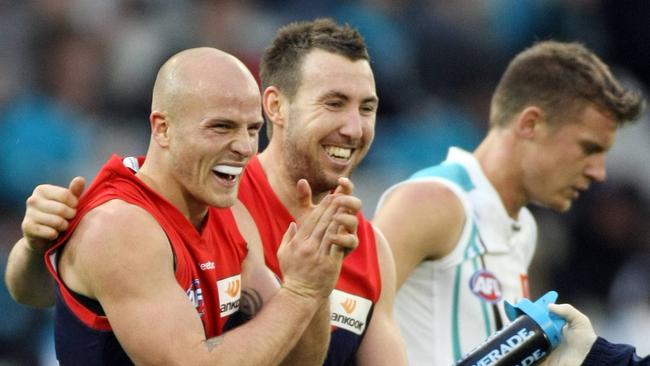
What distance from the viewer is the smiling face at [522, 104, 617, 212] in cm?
579

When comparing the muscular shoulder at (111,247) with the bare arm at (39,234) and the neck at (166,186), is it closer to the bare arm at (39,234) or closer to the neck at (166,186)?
the bare arm at (39,234)

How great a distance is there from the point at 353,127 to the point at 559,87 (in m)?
1.72

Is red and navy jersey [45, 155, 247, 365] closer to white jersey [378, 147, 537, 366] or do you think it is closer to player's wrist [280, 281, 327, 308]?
player's wrist [280, 281, 327, 308]

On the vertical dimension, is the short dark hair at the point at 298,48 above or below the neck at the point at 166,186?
above

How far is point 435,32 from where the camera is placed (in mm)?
9070

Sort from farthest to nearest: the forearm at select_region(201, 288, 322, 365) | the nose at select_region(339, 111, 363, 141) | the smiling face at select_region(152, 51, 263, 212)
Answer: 1. the nose at select_region(339, 111, 363, 141)
2. the smiling face at select_region(152, 51, 263, 212)
3. the forearm at select_region(201, 288, 322, 365)

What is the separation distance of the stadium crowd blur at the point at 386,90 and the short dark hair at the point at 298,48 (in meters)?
2.90

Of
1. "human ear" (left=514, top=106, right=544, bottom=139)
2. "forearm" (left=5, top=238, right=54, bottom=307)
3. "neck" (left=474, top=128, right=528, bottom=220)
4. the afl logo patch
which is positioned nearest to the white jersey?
the afl logo patch

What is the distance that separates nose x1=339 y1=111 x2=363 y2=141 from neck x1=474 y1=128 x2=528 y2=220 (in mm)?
1388

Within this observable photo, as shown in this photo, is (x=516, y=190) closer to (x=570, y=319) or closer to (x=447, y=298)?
(x=447, y=298)

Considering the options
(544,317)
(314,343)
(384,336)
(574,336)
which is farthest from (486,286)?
(544,317)

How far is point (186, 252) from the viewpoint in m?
3.70

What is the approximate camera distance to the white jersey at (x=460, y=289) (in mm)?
5367

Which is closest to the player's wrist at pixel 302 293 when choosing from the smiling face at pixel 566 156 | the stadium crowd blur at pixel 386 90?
the smiling face at pixel 566 156
